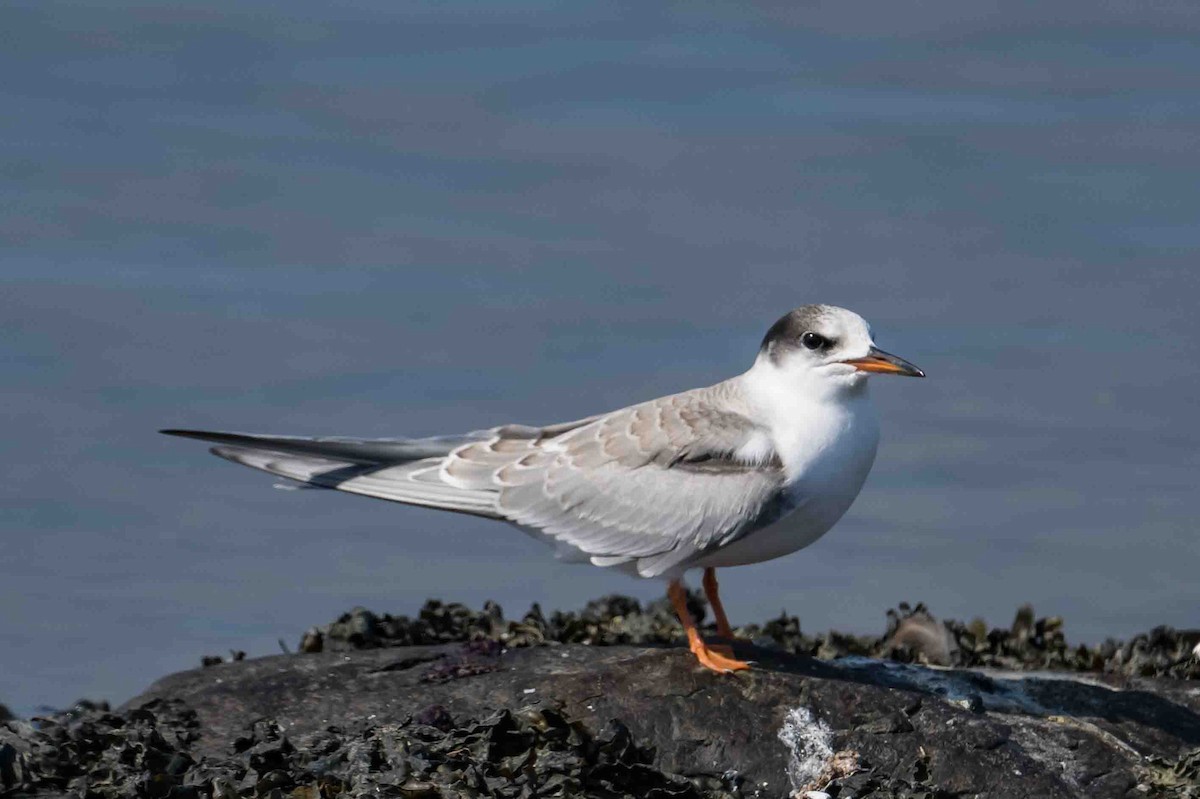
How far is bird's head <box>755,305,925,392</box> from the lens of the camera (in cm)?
764

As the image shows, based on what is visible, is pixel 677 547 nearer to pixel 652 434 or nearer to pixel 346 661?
pixel 652 434

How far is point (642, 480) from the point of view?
7.77m

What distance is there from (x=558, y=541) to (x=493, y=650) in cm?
58

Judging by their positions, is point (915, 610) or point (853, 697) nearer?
point (853, 697)

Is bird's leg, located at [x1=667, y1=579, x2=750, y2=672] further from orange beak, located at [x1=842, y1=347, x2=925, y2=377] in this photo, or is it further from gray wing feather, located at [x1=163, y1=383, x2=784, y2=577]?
orange beak, located at [x1=842, y1=347, x2=925, y2=377]

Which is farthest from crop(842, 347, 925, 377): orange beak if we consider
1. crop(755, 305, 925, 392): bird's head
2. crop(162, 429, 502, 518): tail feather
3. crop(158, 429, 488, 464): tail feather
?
crop(158, 429, 488, 464): tail feather

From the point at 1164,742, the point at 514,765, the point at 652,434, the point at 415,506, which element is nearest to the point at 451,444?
the point at 415,506

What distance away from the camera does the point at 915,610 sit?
9656mm

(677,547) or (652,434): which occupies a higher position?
(652,434)

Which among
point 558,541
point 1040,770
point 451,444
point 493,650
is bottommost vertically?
point 1040,770

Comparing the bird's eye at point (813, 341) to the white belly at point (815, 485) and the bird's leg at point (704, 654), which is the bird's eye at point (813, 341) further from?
the bird's leg at point (704, 654)

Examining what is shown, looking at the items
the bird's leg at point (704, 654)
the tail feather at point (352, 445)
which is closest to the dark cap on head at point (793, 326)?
the bird's leg at point (704, 654)

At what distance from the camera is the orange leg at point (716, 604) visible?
7.98m

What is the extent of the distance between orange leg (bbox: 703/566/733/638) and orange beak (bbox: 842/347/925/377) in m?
1.18
